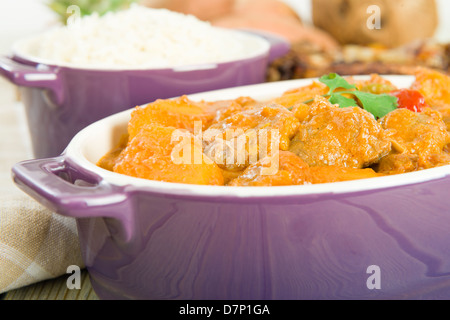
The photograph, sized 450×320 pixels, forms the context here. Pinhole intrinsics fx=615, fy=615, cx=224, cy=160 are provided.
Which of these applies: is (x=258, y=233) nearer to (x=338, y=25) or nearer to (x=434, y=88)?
(x=434, y=88)

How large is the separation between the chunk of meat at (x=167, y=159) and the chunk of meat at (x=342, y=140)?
18 cm

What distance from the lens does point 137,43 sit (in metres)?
1.89

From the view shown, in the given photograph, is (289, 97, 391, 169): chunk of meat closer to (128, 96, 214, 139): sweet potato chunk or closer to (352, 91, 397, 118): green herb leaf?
(352, 91, 397, 118): green herb leaf

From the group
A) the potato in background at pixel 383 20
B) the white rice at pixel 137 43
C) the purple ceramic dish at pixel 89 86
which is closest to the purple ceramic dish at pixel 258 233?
the purple ceramic dish at pixel 89 86

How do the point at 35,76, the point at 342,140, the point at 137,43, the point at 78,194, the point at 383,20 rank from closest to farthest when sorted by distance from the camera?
the point at 78,194 → the point at 342,140 → the point at 35,76 → the point at 137,43 → the point at 383,20

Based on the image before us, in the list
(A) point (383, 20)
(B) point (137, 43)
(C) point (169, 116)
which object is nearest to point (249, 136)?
(C) point (169, 116)

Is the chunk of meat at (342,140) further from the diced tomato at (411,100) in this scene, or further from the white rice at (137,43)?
the white rice at (137,43)

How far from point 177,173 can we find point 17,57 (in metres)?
1.03

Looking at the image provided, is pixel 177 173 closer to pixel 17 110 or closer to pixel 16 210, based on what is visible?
pixel 16 210

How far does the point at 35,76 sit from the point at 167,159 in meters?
0.71

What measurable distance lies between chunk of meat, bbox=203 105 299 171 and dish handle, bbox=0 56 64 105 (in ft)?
1.97

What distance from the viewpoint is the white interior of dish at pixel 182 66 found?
1.69 meters

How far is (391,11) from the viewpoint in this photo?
149 inches
